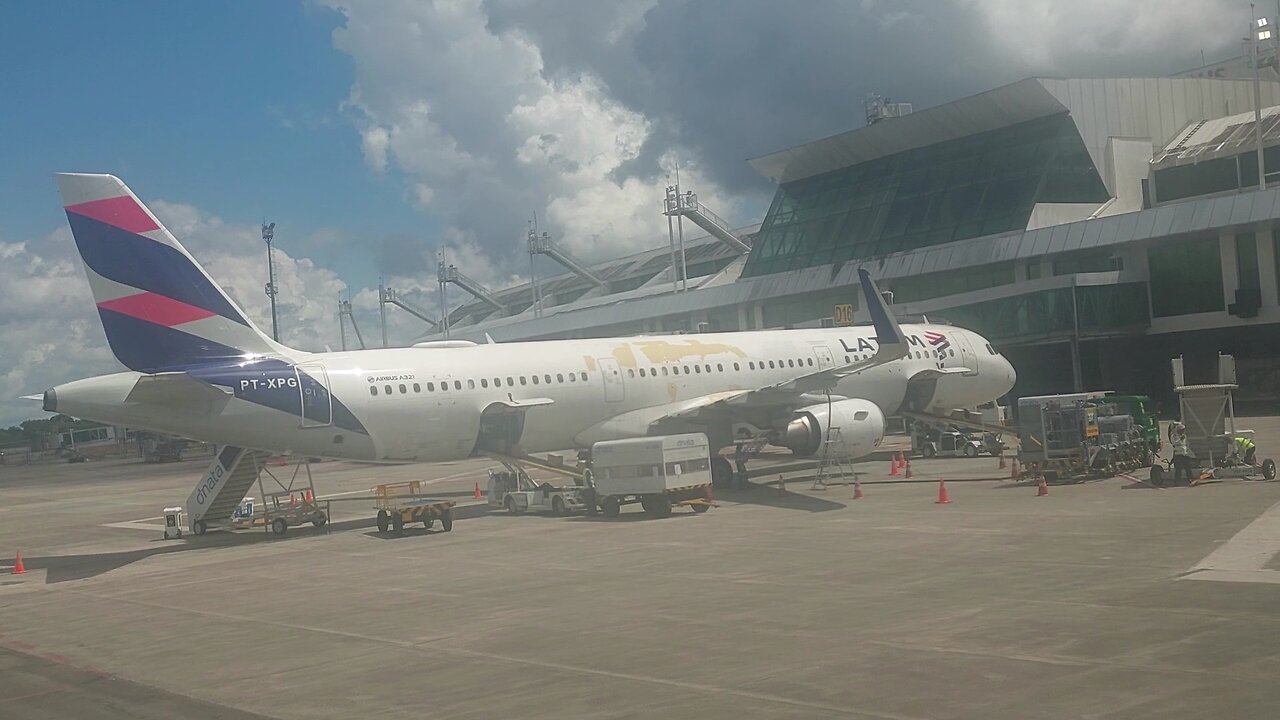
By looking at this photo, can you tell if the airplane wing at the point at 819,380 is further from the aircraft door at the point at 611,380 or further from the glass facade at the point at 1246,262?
the glass facade at the point at 1246,262

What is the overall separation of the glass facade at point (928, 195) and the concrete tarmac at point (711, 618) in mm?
36367

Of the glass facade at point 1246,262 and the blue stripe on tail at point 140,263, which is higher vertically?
the glass facade at point 1246,262

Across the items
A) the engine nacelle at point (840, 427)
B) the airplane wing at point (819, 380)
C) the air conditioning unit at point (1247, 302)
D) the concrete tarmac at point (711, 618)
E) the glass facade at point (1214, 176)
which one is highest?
the glass facade at point (1214, 176)

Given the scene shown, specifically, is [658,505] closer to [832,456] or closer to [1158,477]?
[832,456]

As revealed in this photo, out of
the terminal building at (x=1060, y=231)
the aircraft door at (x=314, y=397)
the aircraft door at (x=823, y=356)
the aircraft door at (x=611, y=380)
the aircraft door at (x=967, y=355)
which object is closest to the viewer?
the aircraft door at (x=314, y=397)

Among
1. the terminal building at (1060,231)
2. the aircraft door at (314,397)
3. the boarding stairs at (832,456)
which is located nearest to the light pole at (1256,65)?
the terminal building at (1060,231)

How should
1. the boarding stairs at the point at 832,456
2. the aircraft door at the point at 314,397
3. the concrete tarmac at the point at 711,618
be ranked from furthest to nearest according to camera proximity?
the boarding stairs at the point at 832,456 → the aircraft door at the point at 314,397 → the concrete tarmac at the point at 711,618

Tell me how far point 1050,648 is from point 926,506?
14.9 m

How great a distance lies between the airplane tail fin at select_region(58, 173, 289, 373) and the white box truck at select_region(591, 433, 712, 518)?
10021 millimetres

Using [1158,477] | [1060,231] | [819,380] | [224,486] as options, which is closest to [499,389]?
[224,486]

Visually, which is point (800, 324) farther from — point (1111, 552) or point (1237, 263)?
point (1111, 552)

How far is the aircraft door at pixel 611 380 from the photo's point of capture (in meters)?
35.8

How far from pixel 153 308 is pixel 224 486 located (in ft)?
19.8

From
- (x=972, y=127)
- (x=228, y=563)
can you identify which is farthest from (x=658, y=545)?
(x=972, y=127)
